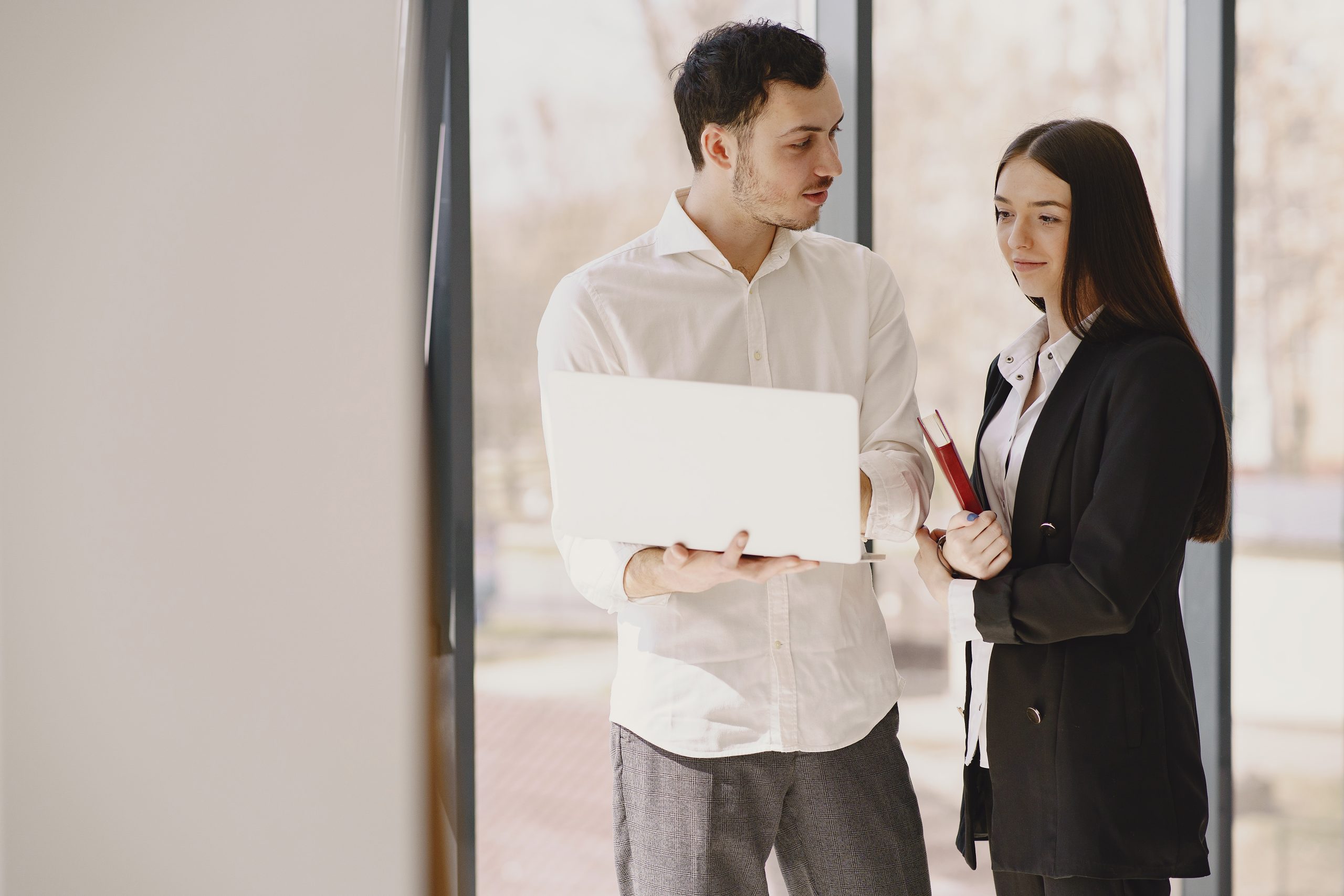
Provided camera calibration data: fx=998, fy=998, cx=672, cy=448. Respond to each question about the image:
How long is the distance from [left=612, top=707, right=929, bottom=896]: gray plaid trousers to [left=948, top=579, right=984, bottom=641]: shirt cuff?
0.20 metres

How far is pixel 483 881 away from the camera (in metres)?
1.88

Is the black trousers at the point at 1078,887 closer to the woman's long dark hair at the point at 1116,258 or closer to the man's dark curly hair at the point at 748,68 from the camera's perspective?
the woman's long dark hair at the point at 1116,258

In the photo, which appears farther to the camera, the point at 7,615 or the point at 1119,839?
the point at 1119,839

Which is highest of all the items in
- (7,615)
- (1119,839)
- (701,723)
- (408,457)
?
(408,457)

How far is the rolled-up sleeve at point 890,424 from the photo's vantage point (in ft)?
4.83

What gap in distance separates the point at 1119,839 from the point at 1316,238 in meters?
1.79

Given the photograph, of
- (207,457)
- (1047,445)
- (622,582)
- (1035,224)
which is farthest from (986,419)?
(207,457)

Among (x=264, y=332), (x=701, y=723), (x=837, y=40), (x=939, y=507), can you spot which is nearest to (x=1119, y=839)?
(x=701, y=723)

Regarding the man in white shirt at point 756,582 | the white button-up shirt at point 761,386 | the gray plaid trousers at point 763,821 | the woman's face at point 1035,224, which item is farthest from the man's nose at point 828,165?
the gray plaid trousers at point 763,821

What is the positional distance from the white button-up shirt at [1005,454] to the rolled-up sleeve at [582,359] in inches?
17.1

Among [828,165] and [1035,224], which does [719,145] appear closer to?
[828,165]

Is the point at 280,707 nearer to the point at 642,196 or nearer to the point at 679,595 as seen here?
the point at 679,595

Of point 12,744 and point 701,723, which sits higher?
point 12,744

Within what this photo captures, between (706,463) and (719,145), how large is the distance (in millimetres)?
635
